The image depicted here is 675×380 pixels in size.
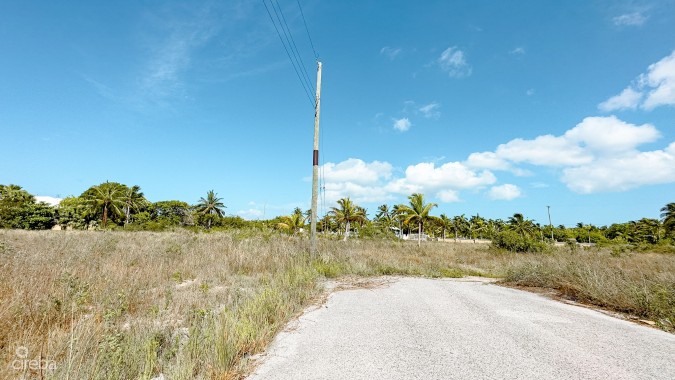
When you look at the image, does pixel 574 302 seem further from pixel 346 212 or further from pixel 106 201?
pixel 106 201

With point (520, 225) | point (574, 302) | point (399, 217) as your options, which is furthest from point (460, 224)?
point (574, 302)

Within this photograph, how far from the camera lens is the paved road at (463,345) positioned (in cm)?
310

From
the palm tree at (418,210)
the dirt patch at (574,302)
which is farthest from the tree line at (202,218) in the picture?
the dirt patch at (574,302)

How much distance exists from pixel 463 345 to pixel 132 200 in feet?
249

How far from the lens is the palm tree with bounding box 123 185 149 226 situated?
62844 millimetres

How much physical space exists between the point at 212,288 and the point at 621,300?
8.63 meters

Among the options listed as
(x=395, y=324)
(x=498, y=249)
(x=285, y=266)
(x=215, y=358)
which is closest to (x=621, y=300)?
(x=395, y=324)

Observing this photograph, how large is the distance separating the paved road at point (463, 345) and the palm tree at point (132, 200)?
70.2m

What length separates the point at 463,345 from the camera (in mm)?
3811

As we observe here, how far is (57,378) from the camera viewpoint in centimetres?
242

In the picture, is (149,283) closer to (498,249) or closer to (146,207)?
(498,249)

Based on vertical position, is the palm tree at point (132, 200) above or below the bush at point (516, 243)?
above

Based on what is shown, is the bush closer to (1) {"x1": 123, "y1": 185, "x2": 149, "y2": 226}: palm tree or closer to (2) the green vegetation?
(2) the green vegetation

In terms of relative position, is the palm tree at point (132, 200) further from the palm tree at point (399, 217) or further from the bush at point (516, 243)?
the bush at point (516, 243)
